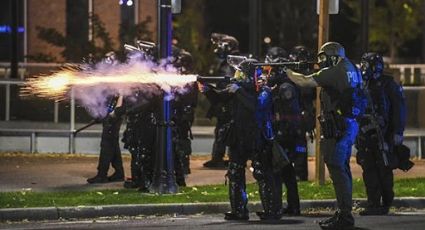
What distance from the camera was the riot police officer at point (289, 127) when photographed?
9.80 metres

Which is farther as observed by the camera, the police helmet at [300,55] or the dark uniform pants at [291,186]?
the police helmet at [300,55]

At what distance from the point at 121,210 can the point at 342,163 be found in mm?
2683

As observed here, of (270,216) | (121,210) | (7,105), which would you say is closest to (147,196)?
(121,210)

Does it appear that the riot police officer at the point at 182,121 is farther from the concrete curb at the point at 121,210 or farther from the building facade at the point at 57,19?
the building facade at the point at 57,19

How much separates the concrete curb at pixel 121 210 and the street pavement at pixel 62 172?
1.66 meters

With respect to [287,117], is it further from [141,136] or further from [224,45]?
[224,45]

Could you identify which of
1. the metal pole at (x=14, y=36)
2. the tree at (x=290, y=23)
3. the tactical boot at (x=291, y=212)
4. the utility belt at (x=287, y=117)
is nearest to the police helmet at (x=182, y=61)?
the utility belt at (x=287, y=117)

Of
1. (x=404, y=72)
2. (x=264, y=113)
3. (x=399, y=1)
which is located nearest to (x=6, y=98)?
(x=264, y=113)

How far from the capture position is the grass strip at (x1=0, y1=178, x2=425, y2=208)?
10062mm

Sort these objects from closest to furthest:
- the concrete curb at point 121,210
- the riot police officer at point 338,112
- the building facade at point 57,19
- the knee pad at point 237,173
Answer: the riot police officer at point 338,112 < the knee pad at point 237,173 < the concrete curb at point 121,210 < the building facade at point 57,19

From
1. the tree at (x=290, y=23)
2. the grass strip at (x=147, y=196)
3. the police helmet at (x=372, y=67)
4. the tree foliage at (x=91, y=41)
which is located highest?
the tree at (x=290, y=23)

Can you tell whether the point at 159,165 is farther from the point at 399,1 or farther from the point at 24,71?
the point at 399,1

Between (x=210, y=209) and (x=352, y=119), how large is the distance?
230 centimetres

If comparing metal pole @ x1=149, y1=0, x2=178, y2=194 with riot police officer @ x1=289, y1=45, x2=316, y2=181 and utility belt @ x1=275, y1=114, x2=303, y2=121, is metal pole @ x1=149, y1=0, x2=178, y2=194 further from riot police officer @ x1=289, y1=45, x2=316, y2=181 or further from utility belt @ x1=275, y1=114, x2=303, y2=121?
riot police officer @ x1=289, y1=45, x2=316, y2=181
